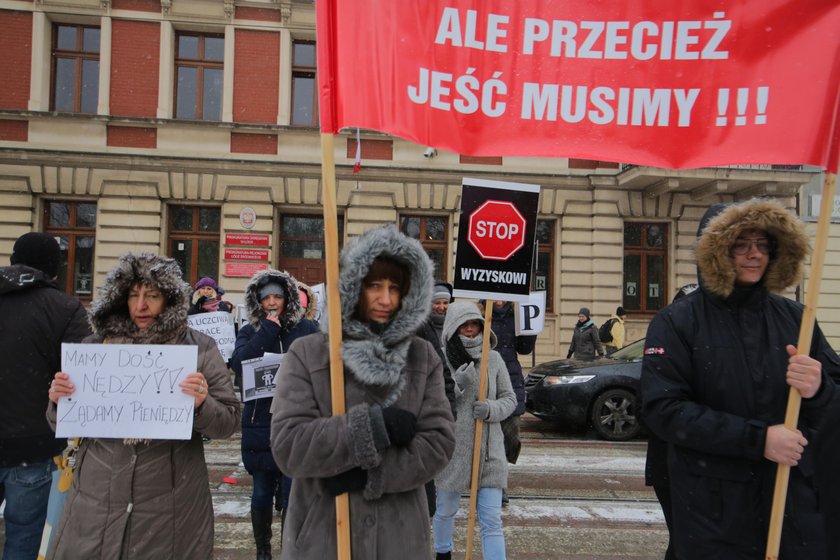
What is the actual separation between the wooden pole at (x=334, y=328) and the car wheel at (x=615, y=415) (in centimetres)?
687

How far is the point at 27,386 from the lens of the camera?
9.36 ft

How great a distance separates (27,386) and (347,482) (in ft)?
6.18

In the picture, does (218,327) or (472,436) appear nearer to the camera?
(472,436)

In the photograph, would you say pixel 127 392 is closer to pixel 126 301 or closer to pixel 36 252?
pixel 126 301

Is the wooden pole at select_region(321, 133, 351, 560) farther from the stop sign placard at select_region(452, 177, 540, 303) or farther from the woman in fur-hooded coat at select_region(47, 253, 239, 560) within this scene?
the stop sign placard at select_region(452, 177, 540, 303)

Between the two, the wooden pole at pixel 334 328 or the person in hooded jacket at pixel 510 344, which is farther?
the person in hooded jacket at pixel 510 344

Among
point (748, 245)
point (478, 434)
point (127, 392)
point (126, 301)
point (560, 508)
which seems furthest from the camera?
point (560, 508)

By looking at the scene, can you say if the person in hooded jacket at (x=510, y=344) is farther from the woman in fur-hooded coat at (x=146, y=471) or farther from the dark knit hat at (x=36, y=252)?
the dark knit hat at (x=36, y=252)

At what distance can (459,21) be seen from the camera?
2.38 meters

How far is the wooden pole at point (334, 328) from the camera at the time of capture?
78.4 inches

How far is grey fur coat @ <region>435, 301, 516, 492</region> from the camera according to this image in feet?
12.3

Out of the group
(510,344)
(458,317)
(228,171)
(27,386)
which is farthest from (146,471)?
(228,171)

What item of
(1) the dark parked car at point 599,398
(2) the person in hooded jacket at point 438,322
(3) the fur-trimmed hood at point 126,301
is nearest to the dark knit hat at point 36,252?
(3) the fur-trimmed hood at point 126,301

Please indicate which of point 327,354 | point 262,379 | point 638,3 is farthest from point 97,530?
point 638,3
